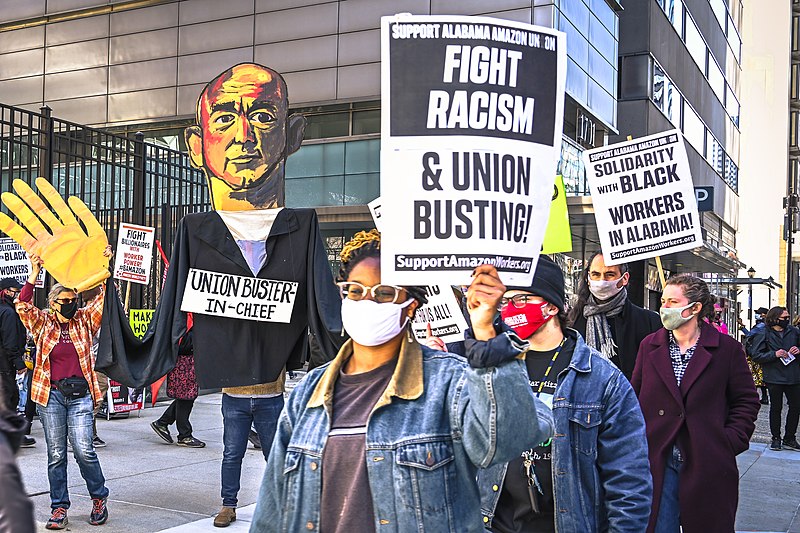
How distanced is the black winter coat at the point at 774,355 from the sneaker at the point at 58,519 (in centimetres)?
975

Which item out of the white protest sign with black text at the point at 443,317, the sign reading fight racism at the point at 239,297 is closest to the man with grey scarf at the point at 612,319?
the white protest sign with black text at the point at 443,317

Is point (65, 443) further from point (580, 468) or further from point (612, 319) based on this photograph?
point (580, 468)

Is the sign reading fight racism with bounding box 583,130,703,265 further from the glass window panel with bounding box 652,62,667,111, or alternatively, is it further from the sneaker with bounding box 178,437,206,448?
the glass window panel with bounding box 652,62,667,111

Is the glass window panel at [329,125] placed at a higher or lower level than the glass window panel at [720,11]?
lower

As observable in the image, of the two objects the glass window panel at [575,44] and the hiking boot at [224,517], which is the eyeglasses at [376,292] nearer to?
the hiking boot at [224,517]

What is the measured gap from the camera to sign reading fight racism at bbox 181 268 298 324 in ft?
21.6

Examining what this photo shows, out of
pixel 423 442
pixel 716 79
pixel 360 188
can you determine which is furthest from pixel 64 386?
pixel 716 79

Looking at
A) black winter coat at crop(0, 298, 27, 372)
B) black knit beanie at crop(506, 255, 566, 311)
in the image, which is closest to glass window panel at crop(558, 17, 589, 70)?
black winter coat at crop(0, 298, 27, 372)

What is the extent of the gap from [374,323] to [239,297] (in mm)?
3770

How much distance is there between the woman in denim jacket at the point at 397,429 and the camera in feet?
8.75

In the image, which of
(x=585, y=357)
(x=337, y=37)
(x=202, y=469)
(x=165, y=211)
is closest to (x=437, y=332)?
(x=585, y=357)

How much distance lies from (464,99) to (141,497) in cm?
651

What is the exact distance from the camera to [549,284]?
3902 millimetres

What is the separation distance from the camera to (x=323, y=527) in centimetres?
283
